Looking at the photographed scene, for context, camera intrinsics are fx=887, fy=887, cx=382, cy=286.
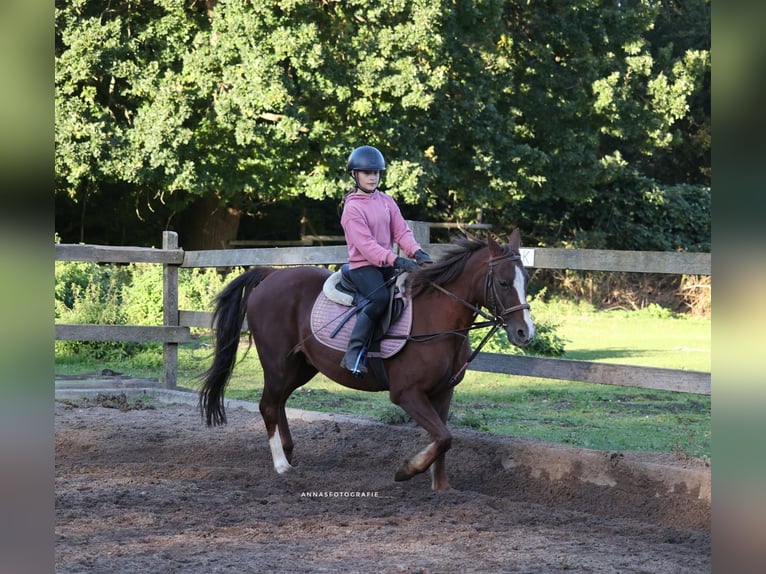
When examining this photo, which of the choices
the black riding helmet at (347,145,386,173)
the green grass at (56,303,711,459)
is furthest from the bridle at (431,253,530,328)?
the green grass at (56,303,711,459)

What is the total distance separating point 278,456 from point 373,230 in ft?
6.40

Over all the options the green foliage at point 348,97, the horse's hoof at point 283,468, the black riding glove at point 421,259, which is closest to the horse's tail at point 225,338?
the horse's hoof at point 283,468

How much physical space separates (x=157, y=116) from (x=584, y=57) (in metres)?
11.6

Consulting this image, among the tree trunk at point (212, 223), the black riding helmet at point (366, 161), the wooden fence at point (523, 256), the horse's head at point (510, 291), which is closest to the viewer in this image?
the horse's head at point (510, 291)

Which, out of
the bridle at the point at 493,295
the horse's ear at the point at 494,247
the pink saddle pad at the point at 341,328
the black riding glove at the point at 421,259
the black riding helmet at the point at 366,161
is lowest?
the pink saddle pad at the point at 341,328

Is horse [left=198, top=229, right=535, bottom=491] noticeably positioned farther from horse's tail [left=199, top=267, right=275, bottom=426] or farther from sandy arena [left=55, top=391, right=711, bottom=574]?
sandy arena [left=55, top=391, right=711, bottom=574]

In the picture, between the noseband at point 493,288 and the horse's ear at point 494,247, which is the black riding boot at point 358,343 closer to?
the noseband at point 493,288

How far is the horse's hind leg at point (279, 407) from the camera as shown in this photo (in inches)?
278

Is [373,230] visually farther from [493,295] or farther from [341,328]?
[493,295]

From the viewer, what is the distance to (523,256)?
6.83m

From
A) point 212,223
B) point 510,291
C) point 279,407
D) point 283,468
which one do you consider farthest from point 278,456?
point 212,223

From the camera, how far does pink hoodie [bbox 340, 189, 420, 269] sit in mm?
6418
